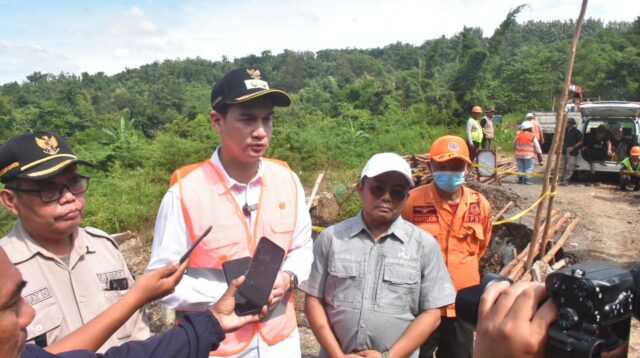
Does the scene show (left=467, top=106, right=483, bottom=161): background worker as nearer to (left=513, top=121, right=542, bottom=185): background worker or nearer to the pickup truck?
(left=513, top=121, right=542, bottom=185): background worker

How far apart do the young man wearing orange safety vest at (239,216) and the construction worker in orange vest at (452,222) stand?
39.4 inches

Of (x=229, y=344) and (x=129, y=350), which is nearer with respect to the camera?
(x=129, y=350)

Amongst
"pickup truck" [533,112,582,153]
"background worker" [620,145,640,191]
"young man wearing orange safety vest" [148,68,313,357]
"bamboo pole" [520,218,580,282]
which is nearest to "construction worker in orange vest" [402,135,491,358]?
"young man wearing orange safety vest" [148,68,313,357]

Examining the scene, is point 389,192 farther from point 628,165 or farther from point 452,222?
point 628,165

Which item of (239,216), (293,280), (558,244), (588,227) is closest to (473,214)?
(293,280)

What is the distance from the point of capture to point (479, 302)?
1.11 m

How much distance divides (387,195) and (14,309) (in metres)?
1.64

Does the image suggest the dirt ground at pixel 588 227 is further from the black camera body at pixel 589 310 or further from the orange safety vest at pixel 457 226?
the black camera body at pixel 589 310

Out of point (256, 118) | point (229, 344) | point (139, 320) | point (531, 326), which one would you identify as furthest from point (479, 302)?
point (139, 320)

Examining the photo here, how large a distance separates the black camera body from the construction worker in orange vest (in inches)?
65.1

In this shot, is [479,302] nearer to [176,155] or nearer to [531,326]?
[531,326]

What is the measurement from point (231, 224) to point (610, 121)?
1108 cm

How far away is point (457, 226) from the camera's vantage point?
2785 mm

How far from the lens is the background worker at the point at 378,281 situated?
212cm
